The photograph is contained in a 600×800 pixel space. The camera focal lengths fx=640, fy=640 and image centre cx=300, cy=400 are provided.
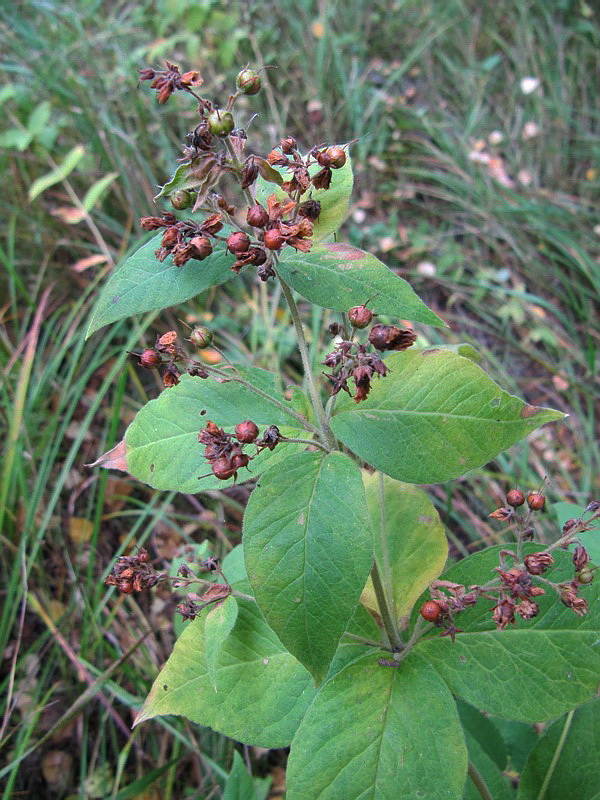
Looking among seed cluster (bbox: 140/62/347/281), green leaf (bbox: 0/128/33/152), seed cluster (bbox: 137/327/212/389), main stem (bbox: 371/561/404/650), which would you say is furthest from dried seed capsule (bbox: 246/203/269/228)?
green leaf (bbox: 0/128/33/152)

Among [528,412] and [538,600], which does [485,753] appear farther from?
[528,412]

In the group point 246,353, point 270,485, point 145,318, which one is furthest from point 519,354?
point 270,485

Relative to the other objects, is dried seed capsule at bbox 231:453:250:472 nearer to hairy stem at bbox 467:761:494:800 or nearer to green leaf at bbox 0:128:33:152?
hairy stem at bbox 467:761:494:800

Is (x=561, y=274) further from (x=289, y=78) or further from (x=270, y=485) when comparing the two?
(x=270, y=485)

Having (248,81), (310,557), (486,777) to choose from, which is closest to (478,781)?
(486,777)

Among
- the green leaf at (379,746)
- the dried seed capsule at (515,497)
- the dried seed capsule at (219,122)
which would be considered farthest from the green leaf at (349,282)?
the green leaf at (379,746)

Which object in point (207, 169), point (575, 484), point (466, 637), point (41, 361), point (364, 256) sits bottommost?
point (575, 484)
